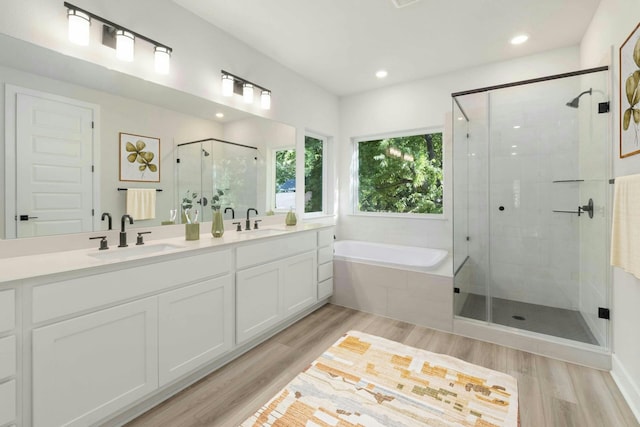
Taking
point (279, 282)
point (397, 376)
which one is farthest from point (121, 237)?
point (397, 376)

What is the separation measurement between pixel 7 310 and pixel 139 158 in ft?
3.83

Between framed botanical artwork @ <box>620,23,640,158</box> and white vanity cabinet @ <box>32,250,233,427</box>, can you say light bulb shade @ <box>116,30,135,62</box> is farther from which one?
framed botanical artwork @ <box>620,23,640,158</box>

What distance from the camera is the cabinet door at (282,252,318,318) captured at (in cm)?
258

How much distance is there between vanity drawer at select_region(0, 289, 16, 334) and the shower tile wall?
3.14 metres

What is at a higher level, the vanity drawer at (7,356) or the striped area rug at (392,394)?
the vanity drawer at (7,356)

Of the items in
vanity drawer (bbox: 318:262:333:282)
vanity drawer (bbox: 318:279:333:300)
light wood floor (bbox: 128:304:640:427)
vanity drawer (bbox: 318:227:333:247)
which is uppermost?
vanity drawer (bbox: 318:227:333:247)

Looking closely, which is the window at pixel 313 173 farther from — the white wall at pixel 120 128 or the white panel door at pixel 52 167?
the white panel door at pixel 52 167

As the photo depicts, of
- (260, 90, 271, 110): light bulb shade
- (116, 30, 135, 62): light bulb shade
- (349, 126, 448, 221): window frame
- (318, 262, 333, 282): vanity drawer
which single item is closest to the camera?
(116, 30, 135, 62): light bulb shade

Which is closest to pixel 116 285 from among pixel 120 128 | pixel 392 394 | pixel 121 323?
pixel 121 323

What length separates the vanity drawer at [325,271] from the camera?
3049 millimetres

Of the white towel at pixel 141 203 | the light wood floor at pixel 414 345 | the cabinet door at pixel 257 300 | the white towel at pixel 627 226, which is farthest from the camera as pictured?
the cabinet door at pixel 257 300

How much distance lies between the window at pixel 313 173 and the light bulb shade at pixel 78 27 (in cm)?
236

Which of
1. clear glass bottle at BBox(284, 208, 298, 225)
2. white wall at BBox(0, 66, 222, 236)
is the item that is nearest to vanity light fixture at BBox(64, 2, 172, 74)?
white wall at BBox(0, 66, 222, 236)

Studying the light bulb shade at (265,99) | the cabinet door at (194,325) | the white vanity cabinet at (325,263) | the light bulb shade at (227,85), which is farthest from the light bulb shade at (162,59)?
the white vanity cabinet at (325,263)
